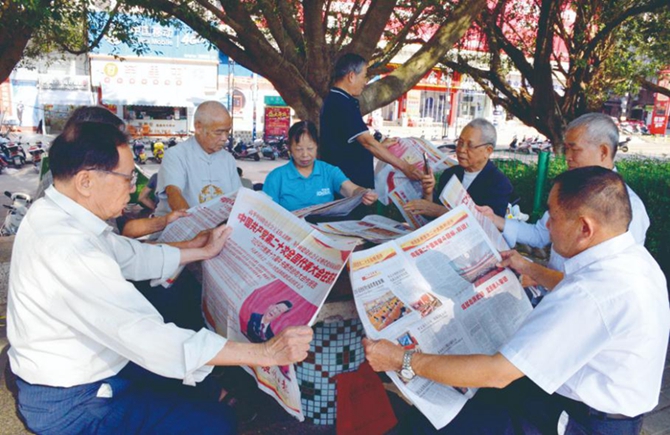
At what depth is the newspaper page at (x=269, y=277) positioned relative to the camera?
1.71 m

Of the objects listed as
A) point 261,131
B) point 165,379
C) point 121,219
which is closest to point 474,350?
point 165,379

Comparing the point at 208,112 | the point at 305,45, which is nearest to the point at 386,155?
the point at 208,112

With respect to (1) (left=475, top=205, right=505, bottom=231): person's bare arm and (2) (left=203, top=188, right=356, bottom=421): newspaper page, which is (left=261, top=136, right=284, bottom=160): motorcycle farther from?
(2) (left=203, top=188, right=356, bottom=421): newspaper page

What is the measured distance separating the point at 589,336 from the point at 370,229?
1.20 meters

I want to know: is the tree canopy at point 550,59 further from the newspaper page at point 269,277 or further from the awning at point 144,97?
the awning at point 144,97

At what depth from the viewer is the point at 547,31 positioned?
834 centimetres

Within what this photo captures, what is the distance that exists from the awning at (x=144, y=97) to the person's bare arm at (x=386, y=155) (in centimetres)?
1860

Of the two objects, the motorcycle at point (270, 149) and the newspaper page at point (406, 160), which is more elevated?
the newspaper page at point (406, 160)

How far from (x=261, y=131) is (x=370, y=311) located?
24.4 meters

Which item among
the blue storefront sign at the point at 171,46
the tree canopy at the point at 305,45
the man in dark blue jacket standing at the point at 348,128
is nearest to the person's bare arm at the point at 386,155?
the man in dark blue jacket standing at the point at 348,128

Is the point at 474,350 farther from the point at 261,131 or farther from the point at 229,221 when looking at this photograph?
the point at 261,131

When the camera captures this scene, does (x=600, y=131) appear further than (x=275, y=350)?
Yes

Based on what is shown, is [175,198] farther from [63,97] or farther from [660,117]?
[660,117]

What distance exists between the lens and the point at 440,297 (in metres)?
1.79
